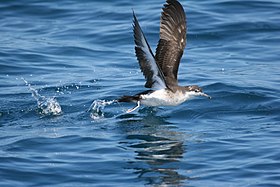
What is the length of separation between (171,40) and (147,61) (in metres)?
1.45

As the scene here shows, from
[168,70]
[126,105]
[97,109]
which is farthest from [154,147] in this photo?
[126,105]

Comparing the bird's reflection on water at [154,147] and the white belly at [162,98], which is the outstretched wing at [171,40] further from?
the bird's reflection on water at [154,147]

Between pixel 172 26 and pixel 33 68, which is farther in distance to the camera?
pixel 33 68

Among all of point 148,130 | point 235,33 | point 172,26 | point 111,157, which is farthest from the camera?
point 235,33

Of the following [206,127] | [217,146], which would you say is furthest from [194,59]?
[217,146]

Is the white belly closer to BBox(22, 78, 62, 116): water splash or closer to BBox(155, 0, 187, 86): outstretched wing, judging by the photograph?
BBox(155, 0, 187, 86): outstretched wing

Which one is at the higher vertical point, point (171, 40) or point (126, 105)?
point (171, 40)

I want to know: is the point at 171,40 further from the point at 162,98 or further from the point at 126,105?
the point at 126,105

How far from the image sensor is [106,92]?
40.6ft

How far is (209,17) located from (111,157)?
26.9 feet

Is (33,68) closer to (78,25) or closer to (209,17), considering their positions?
(78,25)

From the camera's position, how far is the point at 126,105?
11859 millimetres

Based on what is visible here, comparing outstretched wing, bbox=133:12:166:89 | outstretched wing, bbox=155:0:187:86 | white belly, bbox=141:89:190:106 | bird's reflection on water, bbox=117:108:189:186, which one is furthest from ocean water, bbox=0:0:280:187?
outstretched wing, bbox=155:0:187:86

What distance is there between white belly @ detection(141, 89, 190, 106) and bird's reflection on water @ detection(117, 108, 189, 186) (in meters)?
0.37
